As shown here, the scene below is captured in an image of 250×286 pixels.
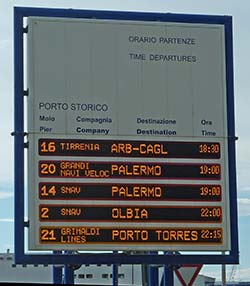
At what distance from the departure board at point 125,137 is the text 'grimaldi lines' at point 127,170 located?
0.02m

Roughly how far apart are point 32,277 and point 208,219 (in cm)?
4350

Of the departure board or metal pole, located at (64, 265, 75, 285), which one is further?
metal pole, located at (64, 265, 75, 285)

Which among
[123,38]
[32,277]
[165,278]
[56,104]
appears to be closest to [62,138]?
[56,104]

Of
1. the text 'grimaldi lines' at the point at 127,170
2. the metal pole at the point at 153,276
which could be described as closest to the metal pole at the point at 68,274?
the metal pole at the point at 153,276

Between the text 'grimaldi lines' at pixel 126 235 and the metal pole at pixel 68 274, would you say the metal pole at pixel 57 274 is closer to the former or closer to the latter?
the metal pole at pixel 68 274

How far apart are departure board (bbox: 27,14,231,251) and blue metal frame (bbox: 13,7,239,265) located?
162mm

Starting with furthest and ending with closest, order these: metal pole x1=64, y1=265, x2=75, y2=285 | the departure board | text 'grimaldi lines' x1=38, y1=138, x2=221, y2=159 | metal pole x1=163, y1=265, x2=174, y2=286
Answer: metal pole x1=163, y1=265, x2=174, y2=286 < metal pole x1=64, y1=265, x2=75, y2=285 < text 'grimaldi lines' x1=38, y1=138, x2=221, y2=159 < the departure board

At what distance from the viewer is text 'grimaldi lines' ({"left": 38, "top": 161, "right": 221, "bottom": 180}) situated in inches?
655

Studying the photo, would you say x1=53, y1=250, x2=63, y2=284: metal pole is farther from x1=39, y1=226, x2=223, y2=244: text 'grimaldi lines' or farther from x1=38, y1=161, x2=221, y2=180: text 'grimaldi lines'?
x1=38, y1=161, x2=221, y2=180: text 'grimaldi lines'

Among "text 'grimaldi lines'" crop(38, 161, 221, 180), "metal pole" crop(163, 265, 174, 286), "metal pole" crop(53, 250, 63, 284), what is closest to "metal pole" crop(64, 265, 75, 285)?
"metal pole" crop(53, 250, 63, 284)

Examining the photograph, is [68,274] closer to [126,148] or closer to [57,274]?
[57,274]

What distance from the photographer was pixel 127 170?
16812 mm

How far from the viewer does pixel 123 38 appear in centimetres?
1752

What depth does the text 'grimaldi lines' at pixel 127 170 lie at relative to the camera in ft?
54.6
